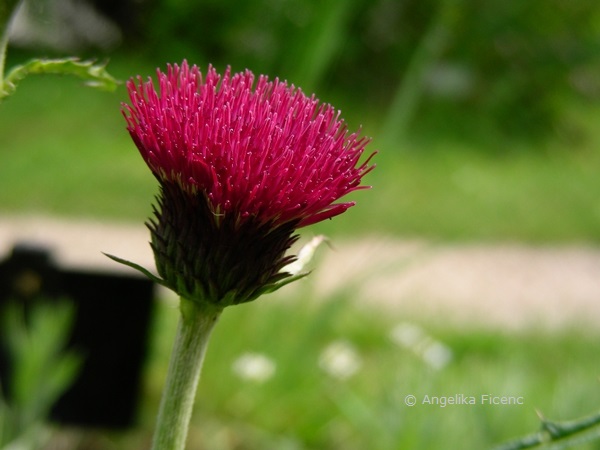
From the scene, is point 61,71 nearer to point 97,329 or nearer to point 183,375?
point 183,375

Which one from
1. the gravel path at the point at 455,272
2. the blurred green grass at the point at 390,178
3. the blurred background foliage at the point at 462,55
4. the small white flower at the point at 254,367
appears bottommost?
the small white flower at the point at 254,367

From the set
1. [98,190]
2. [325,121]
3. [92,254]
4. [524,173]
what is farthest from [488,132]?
[325,121]

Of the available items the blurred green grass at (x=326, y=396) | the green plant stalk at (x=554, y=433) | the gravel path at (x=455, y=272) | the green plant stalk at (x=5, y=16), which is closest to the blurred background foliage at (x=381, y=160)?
the blurred green grass at (x=326, y=396)

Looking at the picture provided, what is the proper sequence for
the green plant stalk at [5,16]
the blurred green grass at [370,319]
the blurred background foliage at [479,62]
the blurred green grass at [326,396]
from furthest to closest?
the blurred background foliage at [479,62]
the blurred green grass at [370,319]
the blurred green grass at [326,396]
the green plant stalk at [5,16]

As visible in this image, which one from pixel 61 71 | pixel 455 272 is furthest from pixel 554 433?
pixel 455 272

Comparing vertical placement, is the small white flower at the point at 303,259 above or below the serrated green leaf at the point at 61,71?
below

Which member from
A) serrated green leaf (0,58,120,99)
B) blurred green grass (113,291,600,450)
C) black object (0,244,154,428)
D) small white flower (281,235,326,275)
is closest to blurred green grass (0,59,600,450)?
blurred green grass (113,291,600,450)

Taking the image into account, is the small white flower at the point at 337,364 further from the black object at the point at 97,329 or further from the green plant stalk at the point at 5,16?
the green plant stalk at the point at 5,16
